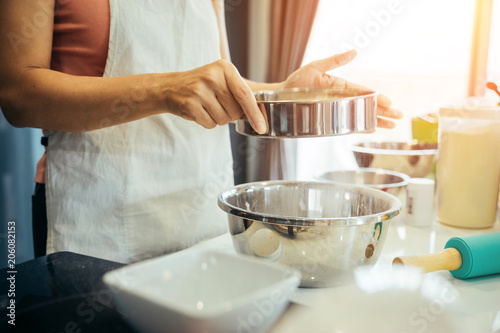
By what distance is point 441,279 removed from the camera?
0.80 metres

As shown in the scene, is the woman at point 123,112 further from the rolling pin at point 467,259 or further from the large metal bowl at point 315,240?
the rolling pin at point 467,259

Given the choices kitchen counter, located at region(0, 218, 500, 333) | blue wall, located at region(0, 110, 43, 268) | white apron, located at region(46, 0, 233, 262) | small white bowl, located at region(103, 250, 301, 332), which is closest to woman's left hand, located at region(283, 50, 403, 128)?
white apron, located at region(46, 0, 233, 262)

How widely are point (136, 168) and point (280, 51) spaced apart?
4.29 feet

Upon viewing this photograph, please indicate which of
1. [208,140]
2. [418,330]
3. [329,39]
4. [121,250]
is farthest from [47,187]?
[329,39]

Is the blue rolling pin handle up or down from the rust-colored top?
down

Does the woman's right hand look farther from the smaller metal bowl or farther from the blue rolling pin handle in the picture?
the smaller metal bowl

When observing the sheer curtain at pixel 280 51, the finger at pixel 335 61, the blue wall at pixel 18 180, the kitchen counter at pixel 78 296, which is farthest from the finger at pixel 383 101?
the blue wall at pixel 18 180

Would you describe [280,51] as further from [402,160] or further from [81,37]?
[81,37]

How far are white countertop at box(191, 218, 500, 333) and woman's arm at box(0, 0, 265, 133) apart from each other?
0.31 meters

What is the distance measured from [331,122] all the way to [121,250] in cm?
55

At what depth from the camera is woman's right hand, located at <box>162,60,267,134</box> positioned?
0.74 m

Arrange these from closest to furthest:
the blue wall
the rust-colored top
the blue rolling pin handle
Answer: the blue rolling pin handle → the rust-colored top → the blue wall

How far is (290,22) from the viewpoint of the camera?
210cm

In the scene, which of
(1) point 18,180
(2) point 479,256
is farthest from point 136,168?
(1) point 18,180
